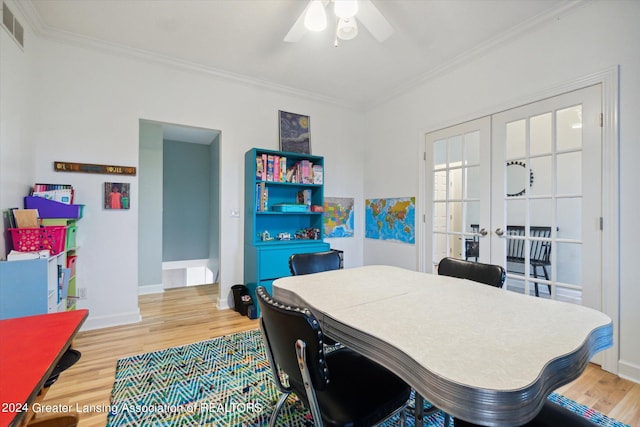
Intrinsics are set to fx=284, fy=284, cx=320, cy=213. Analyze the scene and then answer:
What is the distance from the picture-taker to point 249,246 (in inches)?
135

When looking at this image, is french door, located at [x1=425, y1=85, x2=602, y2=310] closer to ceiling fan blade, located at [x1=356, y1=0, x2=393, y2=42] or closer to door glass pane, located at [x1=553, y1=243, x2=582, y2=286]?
door glass pane, located at [x1=553, y1=243, x2=582, y2=286]

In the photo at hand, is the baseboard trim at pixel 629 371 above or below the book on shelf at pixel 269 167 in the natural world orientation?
below

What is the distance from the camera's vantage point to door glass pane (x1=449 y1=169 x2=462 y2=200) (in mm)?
3152

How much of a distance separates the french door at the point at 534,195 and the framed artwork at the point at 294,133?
5.96 feet

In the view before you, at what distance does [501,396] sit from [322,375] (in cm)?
53

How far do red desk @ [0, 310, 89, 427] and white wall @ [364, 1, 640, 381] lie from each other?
125 inches

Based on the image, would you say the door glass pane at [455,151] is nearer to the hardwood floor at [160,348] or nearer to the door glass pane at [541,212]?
the door glass pane at [541,212]

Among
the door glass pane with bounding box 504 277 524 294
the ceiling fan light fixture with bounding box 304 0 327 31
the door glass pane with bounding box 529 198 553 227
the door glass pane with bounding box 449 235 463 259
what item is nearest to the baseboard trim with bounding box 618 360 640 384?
the door glass pane with bounding box 504 277 524 294

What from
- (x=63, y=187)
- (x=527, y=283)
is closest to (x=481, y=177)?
(x=527, y=283)

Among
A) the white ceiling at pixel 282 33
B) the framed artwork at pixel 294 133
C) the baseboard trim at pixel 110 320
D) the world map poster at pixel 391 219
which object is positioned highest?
the white ceiling at pixel 282 33

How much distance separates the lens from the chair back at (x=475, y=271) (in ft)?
5.69

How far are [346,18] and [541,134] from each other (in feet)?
6.52

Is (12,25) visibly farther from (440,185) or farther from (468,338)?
(440,185)

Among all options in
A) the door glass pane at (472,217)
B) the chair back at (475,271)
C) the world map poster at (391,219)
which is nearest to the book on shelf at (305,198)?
the world map poster at (391,219)
